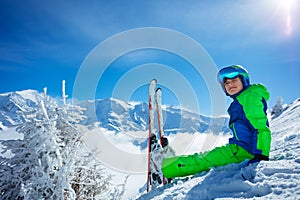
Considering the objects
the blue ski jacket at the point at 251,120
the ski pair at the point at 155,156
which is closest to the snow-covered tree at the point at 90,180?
the ski pair at the point at 155,156

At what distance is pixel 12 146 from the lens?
4660 millimetres

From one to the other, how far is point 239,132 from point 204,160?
720 mm

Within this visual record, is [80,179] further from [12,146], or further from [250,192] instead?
[250,192]

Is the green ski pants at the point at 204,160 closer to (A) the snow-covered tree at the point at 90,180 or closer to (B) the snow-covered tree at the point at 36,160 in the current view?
(A) the snow-covered tree at the point at 90,180

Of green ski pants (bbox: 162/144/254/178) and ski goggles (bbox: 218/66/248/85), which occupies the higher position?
ski goggles (bbox: 218/66/248/85)

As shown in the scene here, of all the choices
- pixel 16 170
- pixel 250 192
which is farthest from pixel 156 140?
pixel 250 192

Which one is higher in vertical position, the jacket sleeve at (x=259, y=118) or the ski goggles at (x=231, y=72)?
the ski goggles at (x=231, y=72)

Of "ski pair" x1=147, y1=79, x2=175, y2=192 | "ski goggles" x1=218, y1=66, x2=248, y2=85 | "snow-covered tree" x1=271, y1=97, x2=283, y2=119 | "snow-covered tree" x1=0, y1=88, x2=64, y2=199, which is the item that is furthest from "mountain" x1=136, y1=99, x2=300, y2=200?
"snow-covered tree" x1=271, y1=97, x2=283, y2=119

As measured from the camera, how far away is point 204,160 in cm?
428

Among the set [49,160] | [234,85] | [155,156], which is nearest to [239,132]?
[234,85]

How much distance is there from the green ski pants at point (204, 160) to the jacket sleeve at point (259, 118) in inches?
16.2

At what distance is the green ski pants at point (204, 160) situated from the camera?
13.7ft

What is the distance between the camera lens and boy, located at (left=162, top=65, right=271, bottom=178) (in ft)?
13.2

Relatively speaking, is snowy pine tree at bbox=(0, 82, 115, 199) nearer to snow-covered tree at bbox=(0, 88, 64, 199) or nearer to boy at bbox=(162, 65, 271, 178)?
snow-covered tree at bbox=(0, 88, 64, 199)
